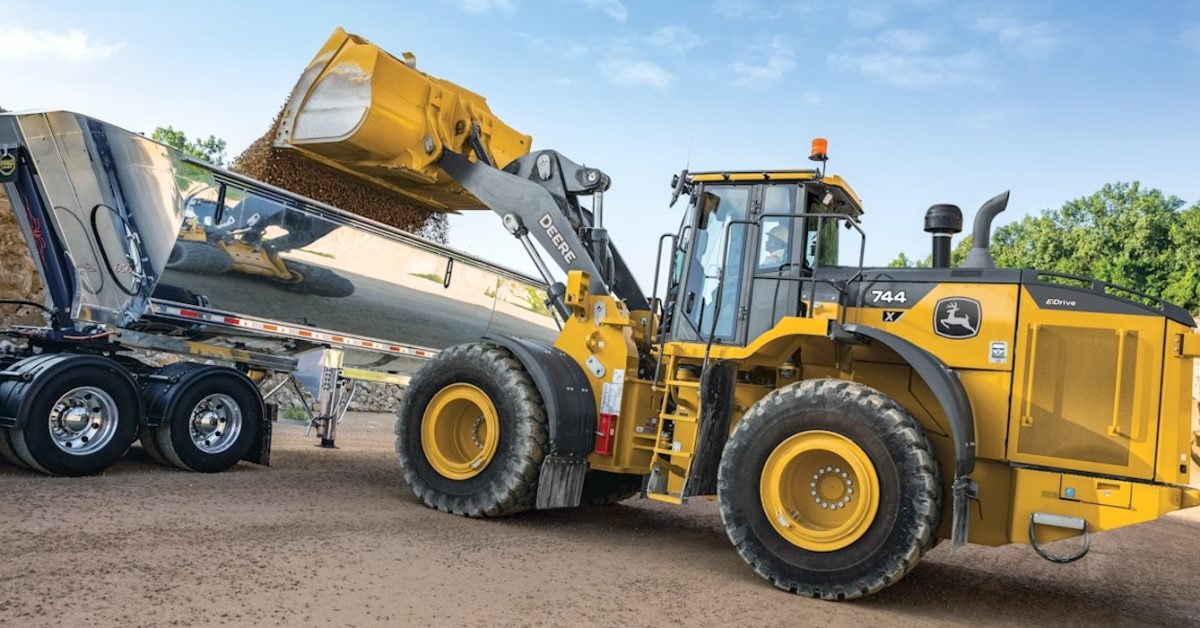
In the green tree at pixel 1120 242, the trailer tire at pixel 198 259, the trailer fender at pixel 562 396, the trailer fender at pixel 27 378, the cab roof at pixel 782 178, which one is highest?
the green tree at pixel 1120 242

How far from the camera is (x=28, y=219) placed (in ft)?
26.7

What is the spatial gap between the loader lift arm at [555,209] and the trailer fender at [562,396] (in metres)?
0.88

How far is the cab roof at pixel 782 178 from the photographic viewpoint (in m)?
6.96

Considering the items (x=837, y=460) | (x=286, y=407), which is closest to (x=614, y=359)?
(x=837, y=460)

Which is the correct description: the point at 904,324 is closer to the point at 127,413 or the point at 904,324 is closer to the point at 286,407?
the point at 127,413

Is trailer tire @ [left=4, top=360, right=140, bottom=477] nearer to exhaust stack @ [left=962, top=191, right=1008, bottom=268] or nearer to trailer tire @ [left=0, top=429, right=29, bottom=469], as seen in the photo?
trailer tire @ [left=0, top=429, right=29, bottom=469]

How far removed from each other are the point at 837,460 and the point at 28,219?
7.07m

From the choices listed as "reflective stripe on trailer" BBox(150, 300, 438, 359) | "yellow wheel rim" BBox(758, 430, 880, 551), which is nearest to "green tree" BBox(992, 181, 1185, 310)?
"reflective stripe on trailer" BBox(150, 300, 438, 359)

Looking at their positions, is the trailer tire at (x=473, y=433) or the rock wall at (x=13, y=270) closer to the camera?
the trailer tire at (x=473, y=433)

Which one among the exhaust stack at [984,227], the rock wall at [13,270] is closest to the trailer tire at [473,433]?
the exhaust stack at [984,227]

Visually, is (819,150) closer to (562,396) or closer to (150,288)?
(562,396)

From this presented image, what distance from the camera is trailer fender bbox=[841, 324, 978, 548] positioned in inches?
217

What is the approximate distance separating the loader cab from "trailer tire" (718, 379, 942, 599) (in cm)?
98

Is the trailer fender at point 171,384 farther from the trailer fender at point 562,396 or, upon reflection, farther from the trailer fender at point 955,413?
the trailer fender at point 955,413
